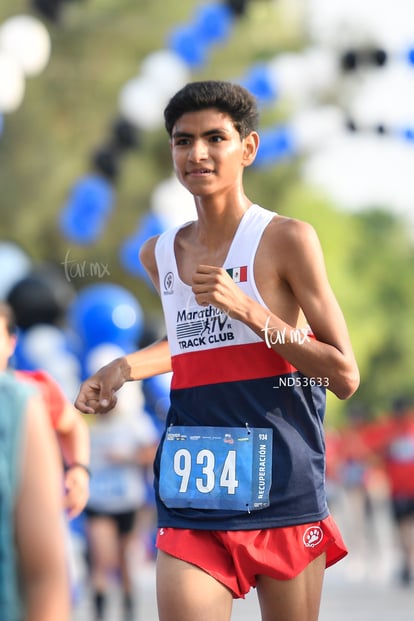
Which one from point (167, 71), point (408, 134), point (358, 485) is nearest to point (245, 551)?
point (408, 134)

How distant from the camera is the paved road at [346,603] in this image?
32.1 feet

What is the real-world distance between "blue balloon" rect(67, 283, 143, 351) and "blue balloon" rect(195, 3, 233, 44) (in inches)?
92.3

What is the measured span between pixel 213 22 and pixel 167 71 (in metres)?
0.86

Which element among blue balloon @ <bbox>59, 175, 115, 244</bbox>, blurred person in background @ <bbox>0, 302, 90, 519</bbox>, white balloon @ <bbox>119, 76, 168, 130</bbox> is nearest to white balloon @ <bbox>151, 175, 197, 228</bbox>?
blue balloon @ <bbox>59, 175, 115, 244</bbox>

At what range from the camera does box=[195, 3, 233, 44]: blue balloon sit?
11.7 metres

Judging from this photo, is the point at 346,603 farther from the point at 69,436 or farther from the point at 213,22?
the point at 69,436

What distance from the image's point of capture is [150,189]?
2856cm

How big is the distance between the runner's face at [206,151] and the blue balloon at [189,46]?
8179 mm

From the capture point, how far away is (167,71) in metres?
12.5

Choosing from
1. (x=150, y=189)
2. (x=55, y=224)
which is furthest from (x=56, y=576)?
(x=150, y=189)

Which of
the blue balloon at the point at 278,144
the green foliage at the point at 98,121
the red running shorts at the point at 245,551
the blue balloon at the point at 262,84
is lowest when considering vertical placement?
the red running shorts at the point at 245,551

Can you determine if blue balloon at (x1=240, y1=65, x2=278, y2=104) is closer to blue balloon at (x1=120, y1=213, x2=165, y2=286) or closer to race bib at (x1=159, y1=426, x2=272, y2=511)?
blue balloon at (x1=120, y1=213, x2=165, y2=286)

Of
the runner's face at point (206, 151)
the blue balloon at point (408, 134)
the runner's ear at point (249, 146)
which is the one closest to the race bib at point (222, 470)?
the runner's face at point (206, 151)

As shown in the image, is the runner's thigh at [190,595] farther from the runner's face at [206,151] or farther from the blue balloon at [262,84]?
the blue balloon at [262,84]
